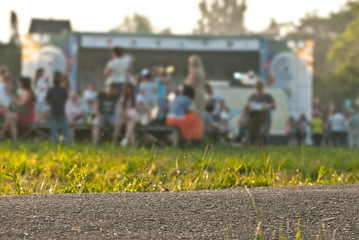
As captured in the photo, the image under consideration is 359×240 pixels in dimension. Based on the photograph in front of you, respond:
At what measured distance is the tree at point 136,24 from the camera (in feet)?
299

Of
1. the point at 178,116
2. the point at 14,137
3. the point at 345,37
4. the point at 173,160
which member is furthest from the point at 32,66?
the point at 345,37

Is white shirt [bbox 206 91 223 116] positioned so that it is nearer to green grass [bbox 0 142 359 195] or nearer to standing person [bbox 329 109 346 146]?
standing person [bbox 329 109 346 146]

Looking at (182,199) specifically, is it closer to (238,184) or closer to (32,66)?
(238,184)

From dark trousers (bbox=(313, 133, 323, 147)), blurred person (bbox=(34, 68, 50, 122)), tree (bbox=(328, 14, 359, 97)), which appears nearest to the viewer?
blurred person (bbox=(34, 68, 50, 122))

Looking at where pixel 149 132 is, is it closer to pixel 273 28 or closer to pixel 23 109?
pixel 23 109

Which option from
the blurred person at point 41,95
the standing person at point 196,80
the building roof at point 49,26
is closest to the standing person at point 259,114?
the standing person at point 196,80

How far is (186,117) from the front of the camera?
12930 mm

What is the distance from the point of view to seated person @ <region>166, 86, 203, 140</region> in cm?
1278

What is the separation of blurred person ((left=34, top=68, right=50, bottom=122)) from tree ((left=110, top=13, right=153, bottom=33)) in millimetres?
71251

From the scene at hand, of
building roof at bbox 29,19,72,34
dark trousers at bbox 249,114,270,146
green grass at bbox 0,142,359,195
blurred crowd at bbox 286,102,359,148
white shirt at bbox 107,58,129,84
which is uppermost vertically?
building roof at bbox 29,19,72,34

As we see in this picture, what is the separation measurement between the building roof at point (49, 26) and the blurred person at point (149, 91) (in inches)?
543

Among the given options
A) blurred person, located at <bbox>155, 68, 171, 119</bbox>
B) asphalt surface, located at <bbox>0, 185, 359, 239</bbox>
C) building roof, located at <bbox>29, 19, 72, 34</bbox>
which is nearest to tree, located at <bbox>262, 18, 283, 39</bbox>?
building roof, located at <bbox>29, 19, 72, 34</bbox>

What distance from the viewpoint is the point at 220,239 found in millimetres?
3080

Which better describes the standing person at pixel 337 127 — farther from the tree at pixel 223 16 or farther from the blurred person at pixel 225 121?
the tree at pixel 223 16
